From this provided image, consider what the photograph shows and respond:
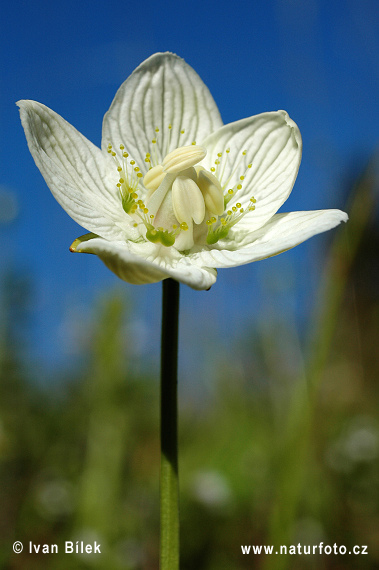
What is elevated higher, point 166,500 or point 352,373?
point 352,373

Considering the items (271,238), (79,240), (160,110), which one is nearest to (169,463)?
(79,240)

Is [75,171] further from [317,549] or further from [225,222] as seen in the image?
[317,549]

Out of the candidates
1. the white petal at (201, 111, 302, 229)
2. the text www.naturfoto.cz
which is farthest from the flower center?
the text www.naturfoto.cz

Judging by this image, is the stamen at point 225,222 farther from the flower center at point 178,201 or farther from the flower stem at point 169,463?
the flower stem at point 169,463

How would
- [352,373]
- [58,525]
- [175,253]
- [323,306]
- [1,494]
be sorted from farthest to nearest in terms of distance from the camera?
[352,373] < [1,494] < [58,525] < [323,306] < [175,253]

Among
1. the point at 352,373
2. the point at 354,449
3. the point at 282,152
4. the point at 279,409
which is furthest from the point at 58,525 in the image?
the point at 352,373

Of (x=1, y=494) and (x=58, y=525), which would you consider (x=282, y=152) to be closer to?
(x=58, y=525)

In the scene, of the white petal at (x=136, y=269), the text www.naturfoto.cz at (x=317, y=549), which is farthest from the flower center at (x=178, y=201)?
the text www.naturfoto.cz at (x=317, y=549)
